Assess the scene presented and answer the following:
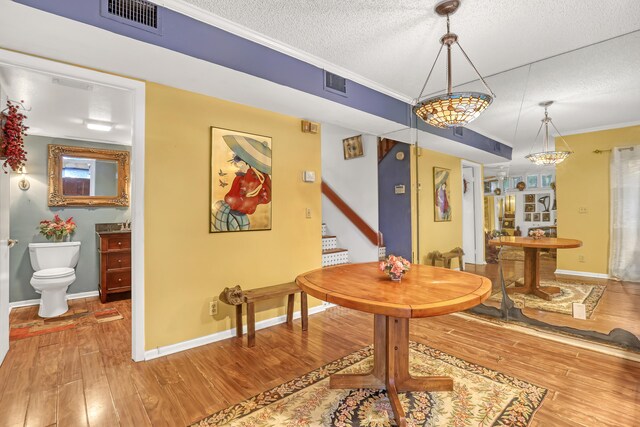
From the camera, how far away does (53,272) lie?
340 cm

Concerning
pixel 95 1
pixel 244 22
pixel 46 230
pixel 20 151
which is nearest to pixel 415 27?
pixel 244 22

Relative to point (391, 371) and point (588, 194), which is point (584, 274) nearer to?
point (588, 194)

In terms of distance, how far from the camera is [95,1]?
1.65 m

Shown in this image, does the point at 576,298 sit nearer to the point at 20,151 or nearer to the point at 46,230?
the point at 20,151

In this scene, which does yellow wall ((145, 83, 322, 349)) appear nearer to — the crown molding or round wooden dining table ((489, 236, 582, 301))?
the crown molding

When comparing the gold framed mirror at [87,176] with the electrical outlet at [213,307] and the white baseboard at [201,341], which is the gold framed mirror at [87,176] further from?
the white baseboard at [201,341]

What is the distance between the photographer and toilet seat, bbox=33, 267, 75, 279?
3279mm

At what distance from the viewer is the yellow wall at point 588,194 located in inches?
99.5

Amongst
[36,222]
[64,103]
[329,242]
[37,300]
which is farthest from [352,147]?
[37,300]

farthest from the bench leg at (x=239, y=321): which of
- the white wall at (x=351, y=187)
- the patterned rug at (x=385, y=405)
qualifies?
the white wall at (x=351, y=187)

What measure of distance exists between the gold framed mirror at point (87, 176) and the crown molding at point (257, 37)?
320 centimetres

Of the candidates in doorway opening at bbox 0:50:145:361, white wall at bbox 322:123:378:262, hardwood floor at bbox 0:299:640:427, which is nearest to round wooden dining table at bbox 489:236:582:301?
hardwood floor at bbox 0:299:640:427

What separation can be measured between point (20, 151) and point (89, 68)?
879mm

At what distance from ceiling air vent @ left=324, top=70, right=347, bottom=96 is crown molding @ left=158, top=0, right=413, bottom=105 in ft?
0.12
